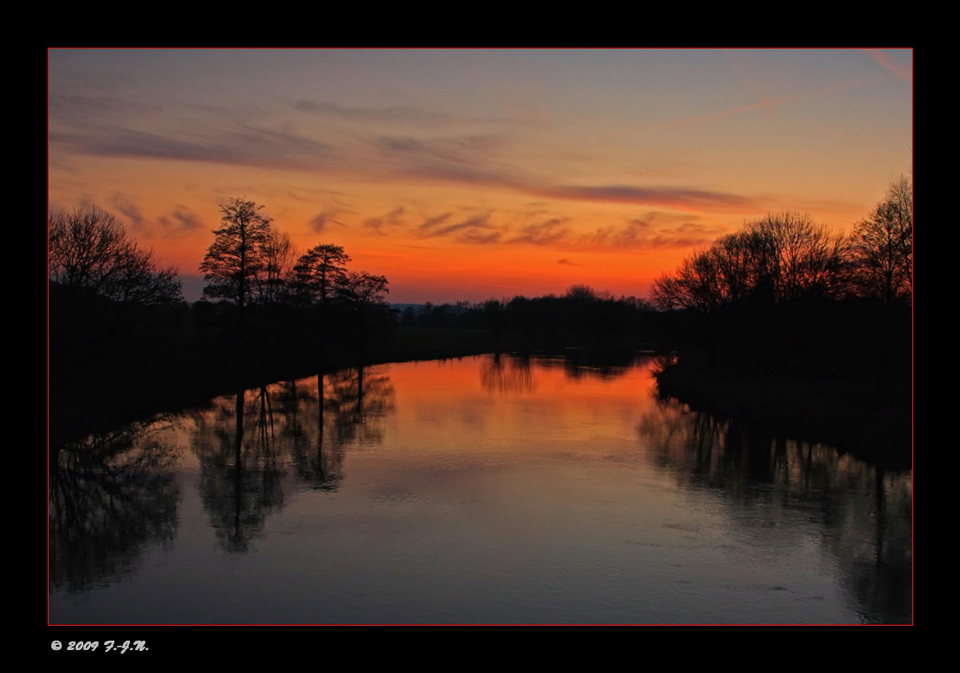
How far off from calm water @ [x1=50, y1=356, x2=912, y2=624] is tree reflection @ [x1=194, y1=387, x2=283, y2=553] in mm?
91

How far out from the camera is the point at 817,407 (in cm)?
2917

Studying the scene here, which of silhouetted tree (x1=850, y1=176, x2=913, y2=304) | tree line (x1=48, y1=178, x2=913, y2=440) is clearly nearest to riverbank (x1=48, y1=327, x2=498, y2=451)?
tree line (x1=48, y1=178, x2=913, y2=440)

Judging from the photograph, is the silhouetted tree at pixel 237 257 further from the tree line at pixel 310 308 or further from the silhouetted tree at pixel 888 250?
the silhouetted tree at pixel 888 250

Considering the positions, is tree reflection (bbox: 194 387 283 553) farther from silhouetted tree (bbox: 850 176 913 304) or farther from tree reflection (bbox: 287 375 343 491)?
silhouetted tree (bbox: 850 176 913 304)

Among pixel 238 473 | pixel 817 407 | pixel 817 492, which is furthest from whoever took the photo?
pixel 817 407

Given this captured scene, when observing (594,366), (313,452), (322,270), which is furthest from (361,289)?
(313,452)

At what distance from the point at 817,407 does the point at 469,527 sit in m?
20.6

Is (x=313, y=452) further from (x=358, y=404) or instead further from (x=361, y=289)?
(x=361, y=289)

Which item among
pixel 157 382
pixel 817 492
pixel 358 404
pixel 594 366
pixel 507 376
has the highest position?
pixel 157 382

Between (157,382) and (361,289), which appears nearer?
(157,382)

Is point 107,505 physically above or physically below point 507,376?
below

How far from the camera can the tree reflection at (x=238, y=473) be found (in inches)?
564
